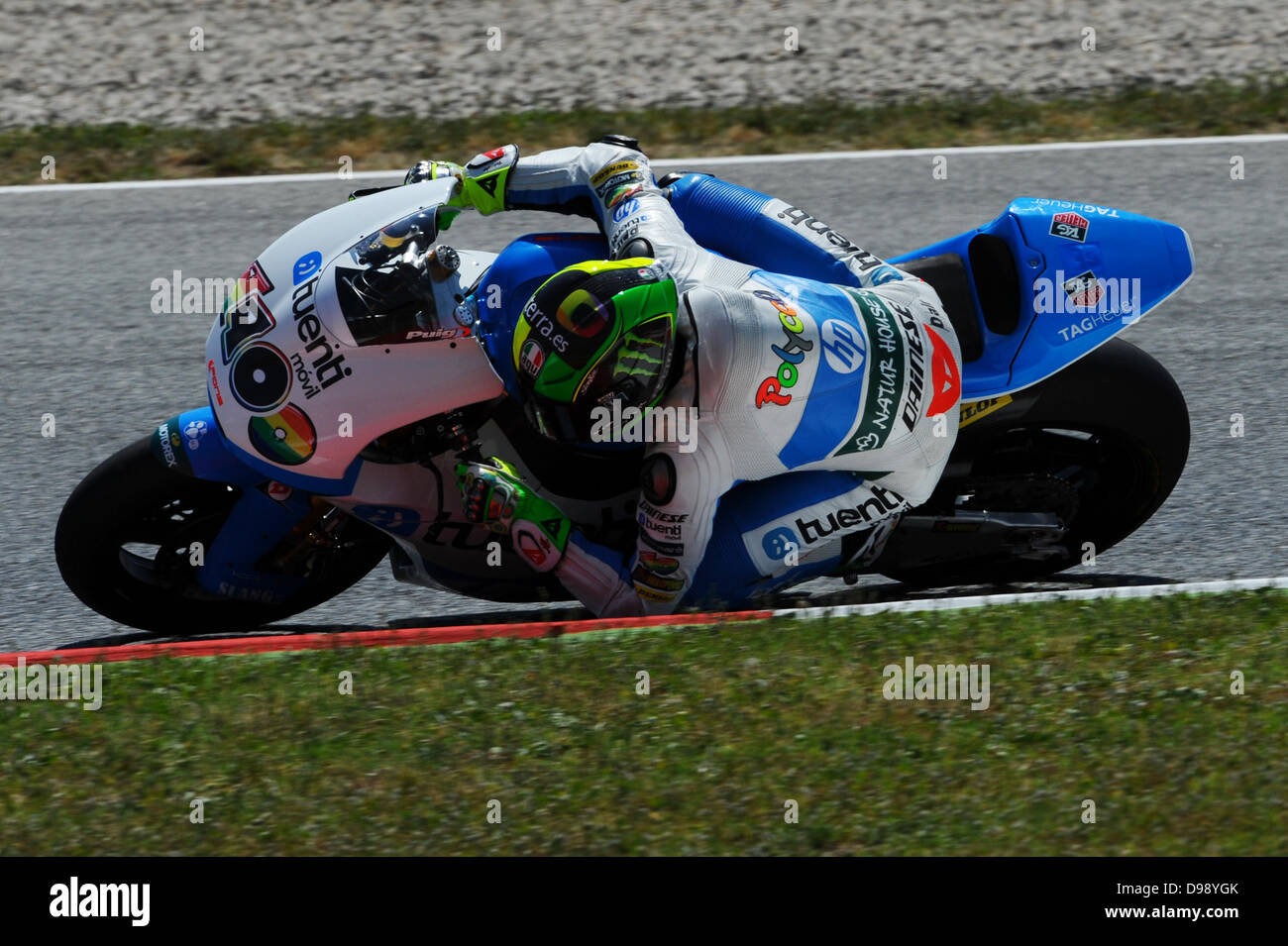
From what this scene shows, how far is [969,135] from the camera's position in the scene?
938 centimetres

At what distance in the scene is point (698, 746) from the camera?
4039 mm

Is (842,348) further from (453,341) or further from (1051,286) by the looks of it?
(453,341)

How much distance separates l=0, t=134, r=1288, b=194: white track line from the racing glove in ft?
16.0

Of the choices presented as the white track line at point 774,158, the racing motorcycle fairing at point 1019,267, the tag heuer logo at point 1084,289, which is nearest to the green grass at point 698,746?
the racing motorcycle fairing at point 1019,267

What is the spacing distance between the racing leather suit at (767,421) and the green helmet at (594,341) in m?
0.15

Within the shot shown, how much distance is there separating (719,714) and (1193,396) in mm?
3305

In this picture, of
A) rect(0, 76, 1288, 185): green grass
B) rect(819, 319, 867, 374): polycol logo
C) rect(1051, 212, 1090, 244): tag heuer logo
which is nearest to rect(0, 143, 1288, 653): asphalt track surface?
rect(0, 76, 1288, 185): green grass

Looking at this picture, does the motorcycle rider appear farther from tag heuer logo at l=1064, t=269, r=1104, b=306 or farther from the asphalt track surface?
the asphalt track surface

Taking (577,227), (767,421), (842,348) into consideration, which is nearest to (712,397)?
(767,421)

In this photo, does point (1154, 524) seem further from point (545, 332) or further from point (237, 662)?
point (237, 662)

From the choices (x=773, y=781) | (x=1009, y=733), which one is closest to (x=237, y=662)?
(x=773, y=781)

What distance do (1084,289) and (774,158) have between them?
4.52 meters

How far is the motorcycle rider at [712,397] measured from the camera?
4.19 meters
